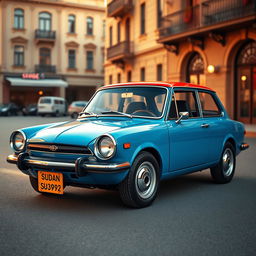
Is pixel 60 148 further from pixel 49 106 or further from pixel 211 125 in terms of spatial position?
pixel 49 106

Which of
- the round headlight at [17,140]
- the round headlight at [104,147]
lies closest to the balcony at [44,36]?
the round headlight at [17,140]

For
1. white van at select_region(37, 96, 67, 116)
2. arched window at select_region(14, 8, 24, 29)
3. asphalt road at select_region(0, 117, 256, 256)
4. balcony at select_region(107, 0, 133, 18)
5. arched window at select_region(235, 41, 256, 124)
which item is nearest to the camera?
asphalt road at select_region(0, 117, 256, 256)

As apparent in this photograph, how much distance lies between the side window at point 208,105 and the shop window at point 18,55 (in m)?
46.1

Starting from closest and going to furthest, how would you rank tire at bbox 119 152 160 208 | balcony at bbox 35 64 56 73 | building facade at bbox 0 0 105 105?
1. tire at bbox 119 152 160 208
2. building facade at bbox 0 0 105 105
3. balcony at bbox 35 64 56 73

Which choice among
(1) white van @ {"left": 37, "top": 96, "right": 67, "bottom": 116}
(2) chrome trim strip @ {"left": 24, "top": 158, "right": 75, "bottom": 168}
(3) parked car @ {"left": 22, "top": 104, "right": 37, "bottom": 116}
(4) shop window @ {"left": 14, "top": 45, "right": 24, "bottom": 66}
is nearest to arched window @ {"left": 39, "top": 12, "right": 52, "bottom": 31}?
(4) shop window @ {"left": 14, "top": 45, "right": 24, "bottom": 66}

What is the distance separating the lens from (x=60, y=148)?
5625 millimetres

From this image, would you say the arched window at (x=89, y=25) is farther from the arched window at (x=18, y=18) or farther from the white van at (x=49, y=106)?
the white van at (x=49, y=106)

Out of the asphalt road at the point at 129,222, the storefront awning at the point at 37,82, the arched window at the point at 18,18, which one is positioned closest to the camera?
the asphalt road at the point at 129,222

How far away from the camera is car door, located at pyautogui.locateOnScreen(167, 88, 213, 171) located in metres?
6.39

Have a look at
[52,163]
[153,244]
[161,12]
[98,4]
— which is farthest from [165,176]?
[98,4]

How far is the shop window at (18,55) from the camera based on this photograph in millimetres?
51531

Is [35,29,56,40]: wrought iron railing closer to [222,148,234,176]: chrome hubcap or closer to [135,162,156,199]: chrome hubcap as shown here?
[222,148,234,176]: chrome hubcap

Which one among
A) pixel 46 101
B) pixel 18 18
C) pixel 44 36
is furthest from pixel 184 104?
pixel 18 18

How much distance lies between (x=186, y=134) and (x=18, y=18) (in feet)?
158
